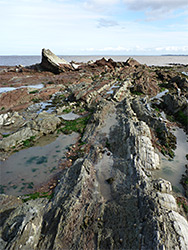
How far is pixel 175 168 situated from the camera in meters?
15.0

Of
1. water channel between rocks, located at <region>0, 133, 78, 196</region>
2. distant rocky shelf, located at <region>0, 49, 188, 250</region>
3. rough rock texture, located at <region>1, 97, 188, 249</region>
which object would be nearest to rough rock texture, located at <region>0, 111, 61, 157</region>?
distant rocky shelf, located at <region>0, 49, 188, 250</region>

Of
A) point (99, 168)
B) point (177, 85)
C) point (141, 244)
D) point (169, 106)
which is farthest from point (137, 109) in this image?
point (177, 85)

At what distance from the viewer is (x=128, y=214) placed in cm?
880

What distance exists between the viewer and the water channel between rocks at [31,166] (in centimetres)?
1327

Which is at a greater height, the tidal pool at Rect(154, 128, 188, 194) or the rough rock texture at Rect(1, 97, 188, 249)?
the rough rock texture at Rect(1, 97, 188, 249)

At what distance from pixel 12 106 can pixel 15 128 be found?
37.5 ft

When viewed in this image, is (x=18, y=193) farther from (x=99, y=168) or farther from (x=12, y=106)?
(x=12, y=106)

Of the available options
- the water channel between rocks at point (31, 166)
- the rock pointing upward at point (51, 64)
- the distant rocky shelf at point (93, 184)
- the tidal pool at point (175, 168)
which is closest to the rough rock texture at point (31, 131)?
the distant rocky shelf at point (93, 184)

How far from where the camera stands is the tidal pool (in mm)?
13291

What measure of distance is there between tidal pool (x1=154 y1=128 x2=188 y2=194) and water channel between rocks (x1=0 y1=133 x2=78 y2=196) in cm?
948

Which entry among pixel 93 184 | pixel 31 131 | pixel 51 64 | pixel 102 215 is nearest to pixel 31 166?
pixel 31 131

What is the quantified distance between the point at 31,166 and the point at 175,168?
1335cm

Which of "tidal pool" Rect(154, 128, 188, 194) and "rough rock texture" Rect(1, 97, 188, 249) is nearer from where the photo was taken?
"rough rock texture" Rect(1, 97, 188, 249)

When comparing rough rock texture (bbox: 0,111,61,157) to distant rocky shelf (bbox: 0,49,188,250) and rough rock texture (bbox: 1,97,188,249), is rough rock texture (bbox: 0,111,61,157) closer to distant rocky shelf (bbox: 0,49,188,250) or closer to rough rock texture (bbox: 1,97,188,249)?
distant rocky shelf (bbox: 0,49,188,250)
